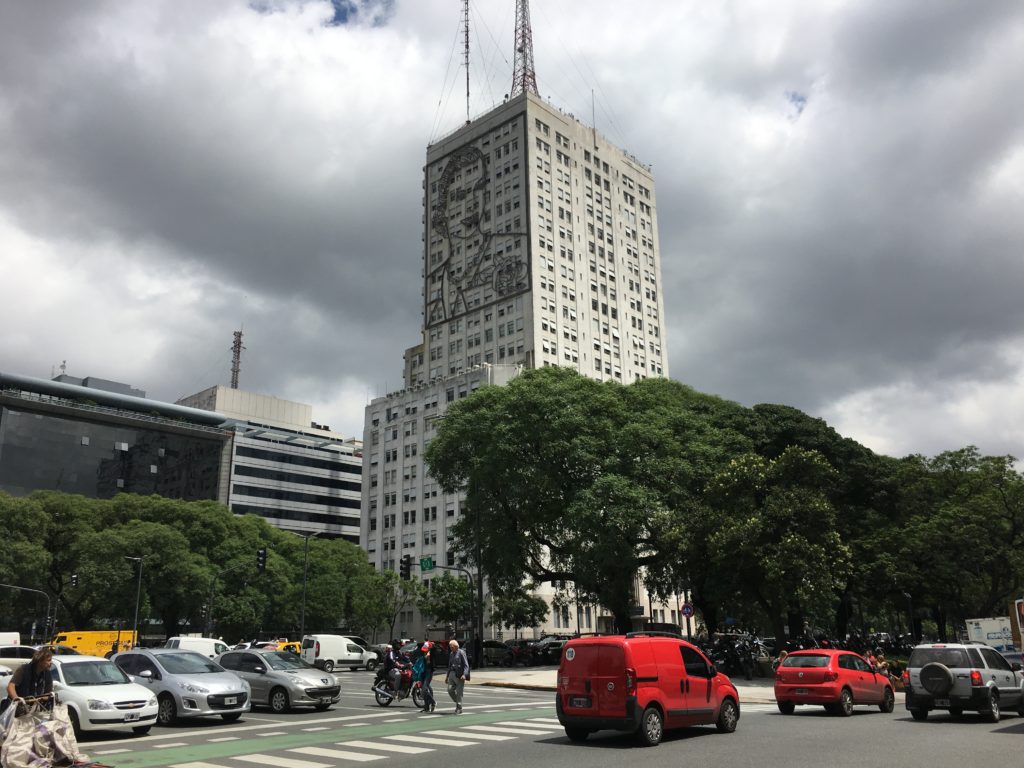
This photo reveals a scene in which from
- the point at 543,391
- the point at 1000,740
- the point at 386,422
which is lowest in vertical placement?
the point at 1000,740

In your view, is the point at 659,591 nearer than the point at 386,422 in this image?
Yes

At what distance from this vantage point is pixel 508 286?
9762cm

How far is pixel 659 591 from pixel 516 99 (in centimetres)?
7645

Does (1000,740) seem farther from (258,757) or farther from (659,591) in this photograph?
(659,591)

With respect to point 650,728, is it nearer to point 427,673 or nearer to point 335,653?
point 427,673

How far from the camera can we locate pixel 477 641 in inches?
1764

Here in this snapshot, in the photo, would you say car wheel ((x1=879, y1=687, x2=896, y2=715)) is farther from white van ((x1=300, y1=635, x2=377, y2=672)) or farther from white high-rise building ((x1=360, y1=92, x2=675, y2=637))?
white high-rise building ((x1=360, y1=92, x2=675, y2=637))

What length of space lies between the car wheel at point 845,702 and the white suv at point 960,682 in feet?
4.52

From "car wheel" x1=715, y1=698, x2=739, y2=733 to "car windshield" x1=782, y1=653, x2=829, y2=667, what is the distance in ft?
14.2

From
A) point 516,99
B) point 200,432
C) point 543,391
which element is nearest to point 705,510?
point 543,391

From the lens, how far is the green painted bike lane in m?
13.2

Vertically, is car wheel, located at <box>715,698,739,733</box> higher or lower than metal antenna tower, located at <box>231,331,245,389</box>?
lower

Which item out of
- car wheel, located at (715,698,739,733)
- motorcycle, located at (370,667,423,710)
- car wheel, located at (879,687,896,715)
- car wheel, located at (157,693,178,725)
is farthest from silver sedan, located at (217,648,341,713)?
car wheel, located at (879,687,896,715)

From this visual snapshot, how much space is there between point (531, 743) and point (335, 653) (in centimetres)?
3374
